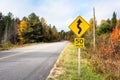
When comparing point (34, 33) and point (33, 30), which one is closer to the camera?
point (33, 30)

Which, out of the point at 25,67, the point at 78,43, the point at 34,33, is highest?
the point at 34,33

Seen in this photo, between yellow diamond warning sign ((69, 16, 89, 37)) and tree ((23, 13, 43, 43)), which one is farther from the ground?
tree ((23, 13, 43, 43))

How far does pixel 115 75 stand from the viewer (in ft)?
34.7

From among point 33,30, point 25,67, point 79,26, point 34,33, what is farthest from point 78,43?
point 34,33

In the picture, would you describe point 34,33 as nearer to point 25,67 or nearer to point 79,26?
point 25,67

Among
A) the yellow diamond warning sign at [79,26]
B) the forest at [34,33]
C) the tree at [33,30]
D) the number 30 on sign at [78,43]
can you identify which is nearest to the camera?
the yellow diamond warning sign at [79,26]

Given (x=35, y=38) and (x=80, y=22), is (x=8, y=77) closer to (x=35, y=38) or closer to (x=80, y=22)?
(x=80, y=22)

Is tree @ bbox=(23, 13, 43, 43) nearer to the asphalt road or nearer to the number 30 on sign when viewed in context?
the asphalt road

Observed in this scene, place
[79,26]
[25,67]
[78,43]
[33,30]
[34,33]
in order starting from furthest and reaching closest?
[34,33] → [33,30] → [25,67] → [78,43] → [79,26]

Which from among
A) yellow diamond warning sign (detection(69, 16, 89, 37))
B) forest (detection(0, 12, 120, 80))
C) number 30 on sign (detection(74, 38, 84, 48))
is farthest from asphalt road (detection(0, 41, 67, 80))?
forest (detection(0, 12, 120, 80))

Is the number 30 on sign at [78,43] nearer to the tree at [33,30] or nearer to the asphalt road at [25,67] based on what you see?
the asphalt road at [25,67]

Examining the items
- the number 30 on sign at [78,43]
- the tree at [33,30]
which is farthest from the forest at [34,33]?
the number 30 on sign at [78,43]

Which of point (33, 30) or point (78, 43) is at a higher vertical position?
point (33, 30)

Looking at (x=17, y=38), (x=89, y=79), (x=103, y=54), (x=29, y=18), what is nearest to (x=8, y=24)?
(x=17, y=38)
